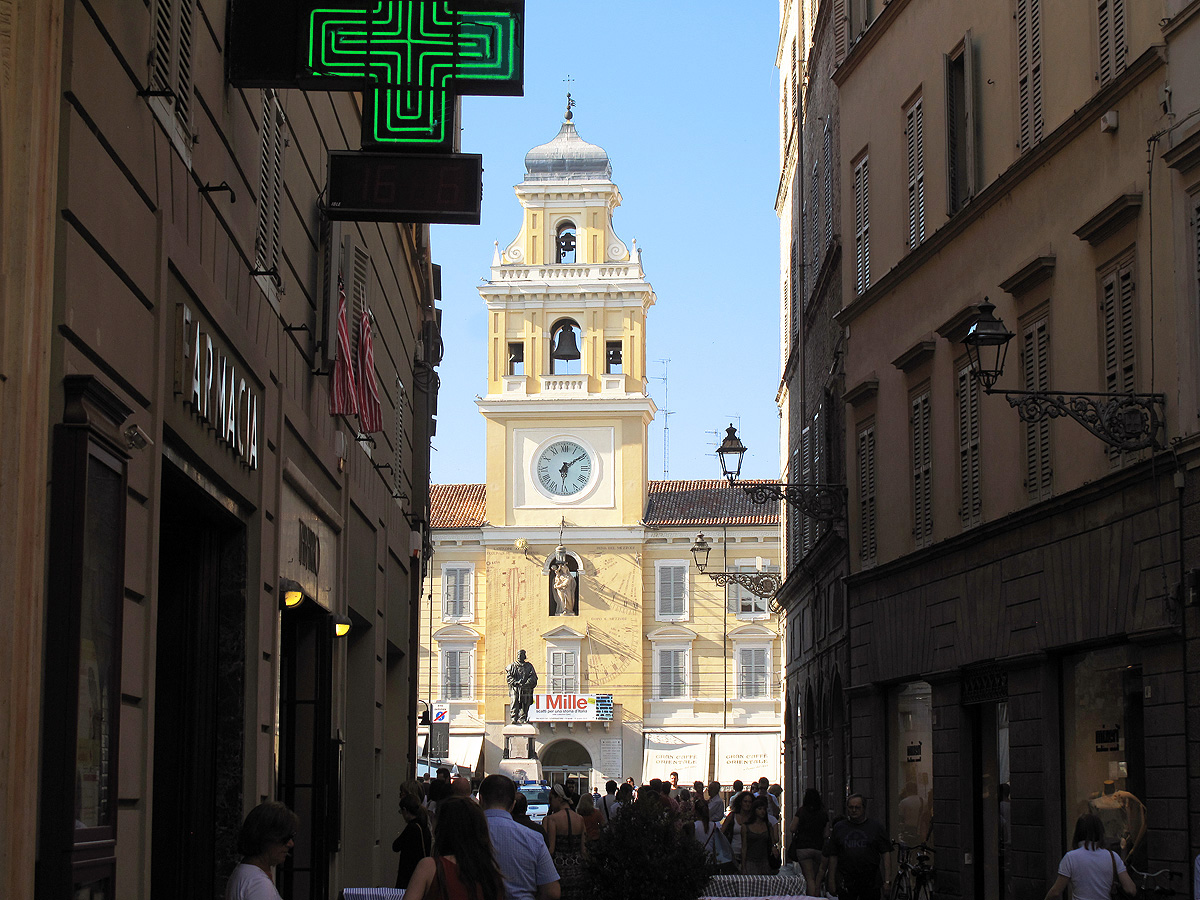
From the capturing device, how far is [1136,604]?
1292 cm

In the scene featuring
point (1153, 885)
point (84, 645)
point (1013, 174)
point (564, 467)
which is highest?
point (564, 467)

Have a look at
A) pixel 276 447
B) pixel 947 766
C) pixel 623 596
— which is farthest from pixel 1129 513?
pixel 623 596

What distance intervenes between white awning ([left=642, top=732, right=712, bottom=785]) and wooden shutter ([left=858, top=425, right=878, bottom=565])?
1795 inches

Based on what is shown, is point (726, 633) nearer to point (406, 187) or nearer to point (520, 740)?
point (520, 740)

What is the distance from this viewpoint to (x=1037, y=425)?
15273mm

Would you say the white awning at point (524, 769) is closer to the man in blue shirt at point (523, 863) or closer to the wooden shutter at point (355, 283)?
the wooden shutter at point (355, 283)

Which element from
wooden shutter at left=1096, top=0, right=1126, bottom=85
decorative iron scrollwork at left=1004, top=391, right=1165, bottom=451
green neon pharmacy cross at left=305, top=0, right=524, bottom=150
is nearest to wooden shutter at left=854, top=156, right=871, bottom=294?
wooden shutter at left=1096, top=0, right=1126, bottom=85

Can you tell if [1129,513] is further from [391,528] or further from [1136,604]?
[391,528]

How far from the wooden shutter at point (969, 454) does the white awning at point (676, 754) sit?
50.2m

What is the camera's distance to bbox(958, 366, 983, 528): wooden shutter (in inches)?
672

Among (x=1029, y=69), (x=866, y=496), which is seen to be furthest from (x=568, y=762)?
(x=1029, y=69)

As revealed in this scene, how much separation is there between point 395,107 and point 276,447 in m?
2.13

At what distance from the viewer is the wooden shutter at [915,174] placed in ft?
63.2

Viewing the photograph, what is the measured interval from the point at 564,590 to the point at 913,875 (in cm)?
4879
